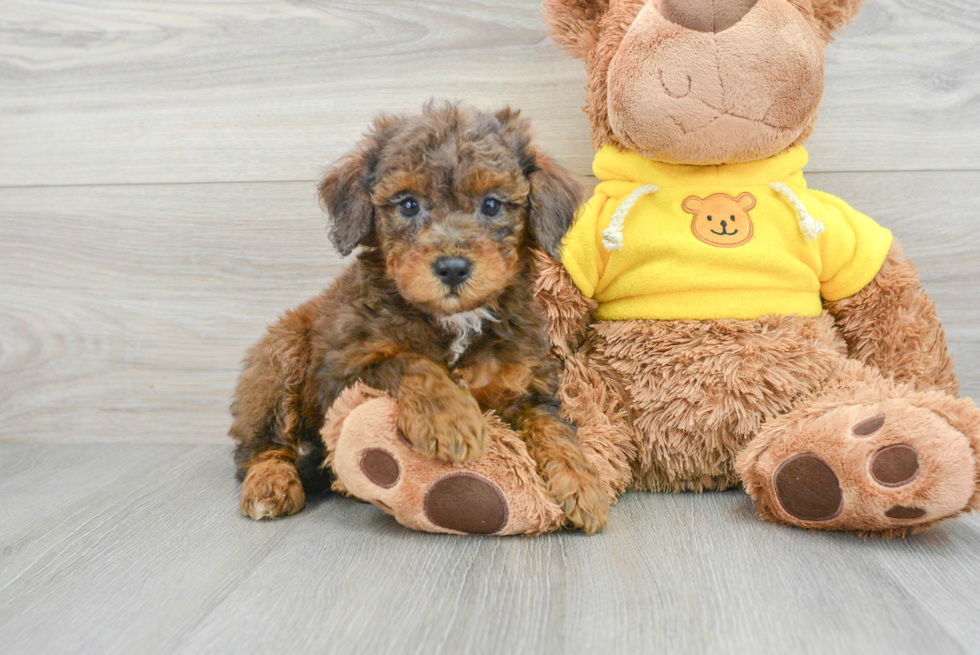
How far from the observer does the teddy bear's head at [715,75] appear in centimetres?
A: 173

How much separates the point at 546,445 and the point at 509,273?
1.32ft

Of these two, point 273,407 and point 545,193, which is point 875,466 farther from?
point 273,407

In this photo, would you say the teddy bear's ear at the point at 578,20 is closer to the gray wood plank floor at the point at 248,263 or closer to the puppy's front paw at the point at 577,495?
the gray wood plank floor at the point at 248,263

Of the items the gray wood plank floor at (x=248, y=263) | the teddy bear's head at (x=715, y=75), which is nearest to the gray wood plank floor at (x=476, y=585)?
the gray wood plank floor at (x=248, y=263)

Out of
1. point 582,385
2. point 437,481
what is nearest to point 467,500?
point 437,481

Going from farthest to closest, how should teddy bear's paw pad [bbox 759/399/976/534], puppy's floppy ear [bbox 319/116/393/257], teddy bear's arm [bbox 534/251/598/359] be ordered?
teddy bear's arm [bbox 534/251/598/359], puppy's floppy ear [bbox 319/116/393/257], teddy bear's paw pad [bbox 759/399/976/534]

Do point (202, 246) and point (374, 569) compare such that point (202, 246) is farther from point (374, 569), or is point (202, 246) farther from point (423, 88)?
point (374, 569)

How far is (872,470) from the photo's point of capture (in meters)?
1.52

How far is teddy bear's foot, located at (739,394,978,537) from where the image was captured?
147cm

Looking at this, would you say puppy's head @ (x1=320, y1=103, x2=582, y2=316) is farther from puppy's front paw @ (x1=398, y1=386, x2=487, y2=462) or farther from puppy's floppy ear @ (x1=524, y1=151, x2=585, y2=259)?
puppy's front paw @ (x1=398, y1=386, x2=487, y2=462)

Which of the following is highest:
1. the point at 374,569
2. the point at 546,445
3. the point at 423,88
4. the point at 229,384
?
the point at 423,88

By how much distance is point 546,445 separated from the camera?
1709mm

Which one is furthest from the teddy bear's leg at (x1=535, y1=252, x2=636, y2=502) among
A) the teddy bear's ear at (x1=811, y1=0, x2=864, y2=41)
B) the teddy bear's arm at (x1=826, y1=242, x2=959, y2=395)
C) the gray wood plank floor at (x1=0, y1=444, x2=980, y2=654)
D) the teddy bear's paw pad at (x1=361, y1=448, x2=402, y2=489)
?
the teddy bear's ear at (x1=811, y1=0, x2=864, y2=41)

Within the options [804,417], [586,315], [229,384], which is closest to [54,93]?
[229,384]
